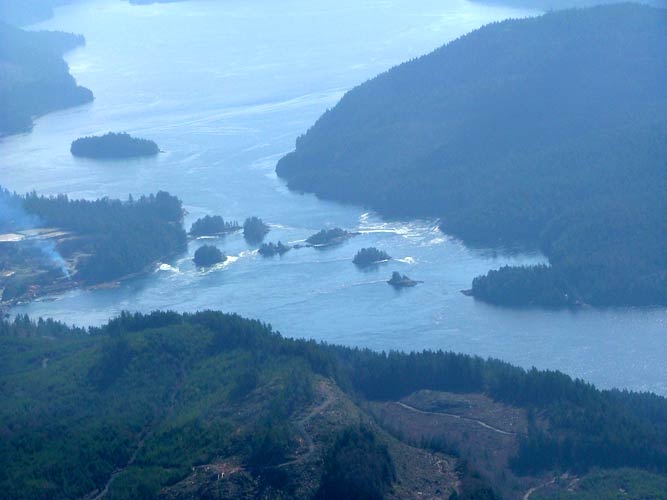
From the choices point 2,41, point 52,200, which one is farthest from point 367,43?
point 52,200

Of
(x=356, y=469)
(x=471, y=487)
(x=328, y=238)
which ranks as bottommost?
(x=471, y=487)

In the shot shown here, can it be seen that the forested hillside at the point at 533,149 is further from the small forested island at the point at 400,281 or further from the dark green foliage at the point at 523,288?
the small forested island at the point at 400,281

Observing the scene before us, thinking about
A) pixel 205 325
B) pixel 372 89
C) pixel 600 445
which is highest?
pixel 372 89

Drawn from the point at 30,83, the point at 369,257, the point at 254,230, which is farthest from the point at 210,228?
the point at 30,83

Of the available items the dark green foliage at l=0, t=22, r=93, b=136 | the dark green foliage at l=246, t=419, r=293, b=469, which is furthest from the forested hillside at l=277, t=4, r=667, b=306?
the dark green foliage at l=0, t=22, r=93, b=136

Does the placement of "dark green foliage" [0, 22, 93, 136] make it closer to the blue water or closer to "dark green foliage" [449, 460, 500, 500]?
the blue water

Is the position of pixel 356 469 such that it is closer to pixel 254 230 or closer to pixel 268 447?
pixel 268 447

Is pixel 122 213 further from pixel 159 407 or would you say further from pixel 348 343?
pixel 159 407
